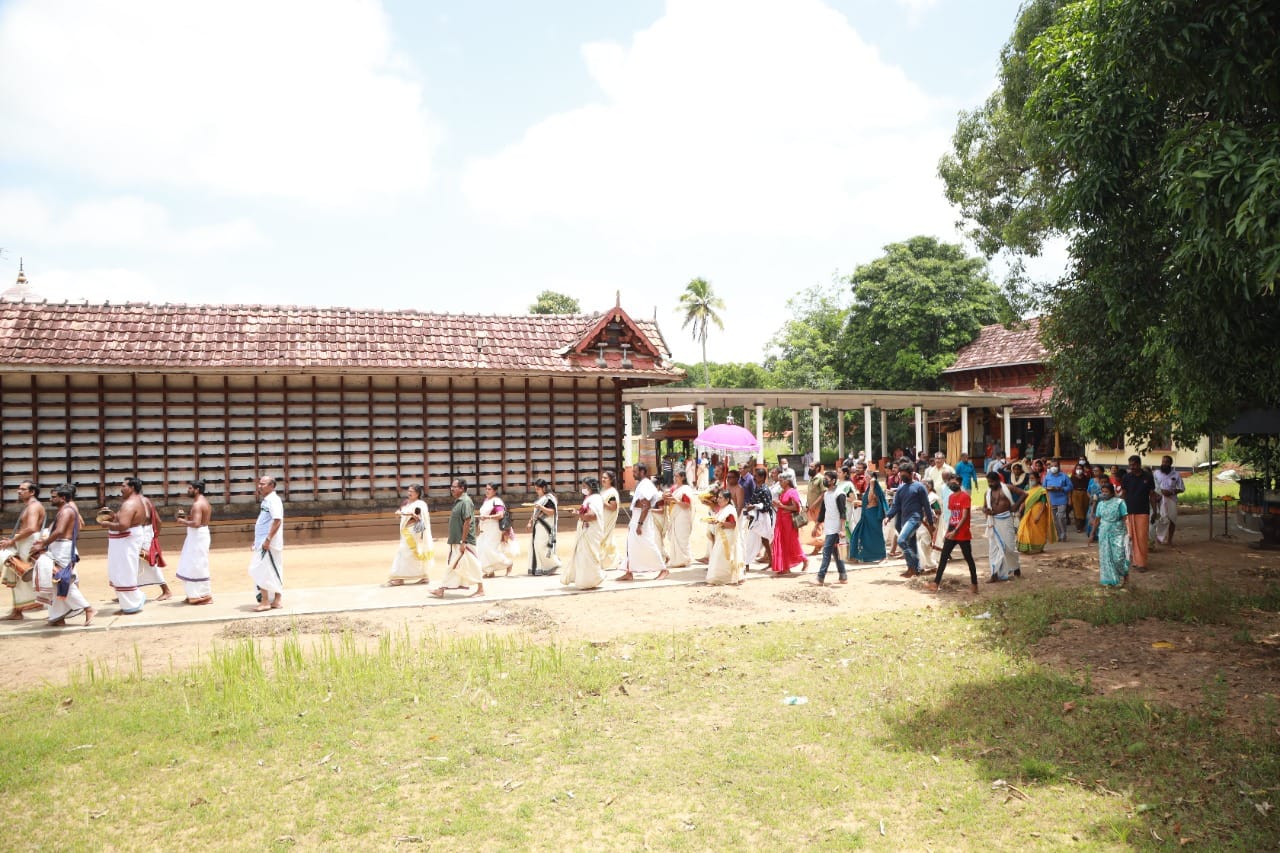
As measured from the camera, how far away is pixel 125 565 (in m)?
9.94

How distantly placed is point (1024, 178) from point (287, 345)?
17535mm

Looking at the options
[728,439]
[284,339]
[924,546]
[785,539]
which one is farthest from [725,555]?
[284,339]

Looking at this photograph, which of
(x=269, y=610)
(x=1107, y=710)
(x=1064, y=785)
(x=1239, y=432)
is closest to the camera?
(x=1064, y=785)

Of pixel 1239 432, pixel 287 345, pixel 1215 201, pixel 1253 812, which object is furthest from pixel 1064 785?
pixel 287 345

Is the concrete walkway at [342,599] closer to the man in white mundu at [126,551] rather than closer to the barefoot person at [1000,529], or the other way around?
the man in white mundu at [126,551]

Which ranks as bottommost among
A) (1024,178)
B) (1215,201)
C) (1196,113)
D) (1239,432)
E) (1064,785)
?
(1064,785)

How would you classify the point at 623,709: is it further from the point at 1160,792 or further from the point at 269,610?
the point at 269,610

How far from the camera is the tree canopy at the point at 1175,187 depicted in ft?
18.6

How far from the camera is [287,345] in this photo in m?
17.6

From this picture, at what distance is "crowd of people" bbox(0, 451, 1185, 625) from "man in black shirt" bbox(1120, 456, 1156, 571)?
0.06 feet

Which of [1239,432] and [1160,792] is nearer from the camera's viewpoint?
[1160,792]

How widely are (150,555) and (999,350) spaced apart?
32213 millimetres

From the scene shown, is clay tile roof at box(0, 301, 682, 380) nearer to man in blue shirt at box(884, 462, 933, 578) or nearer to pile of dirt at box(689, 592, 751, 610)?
man in blue shirt at box(884, 462, 933, 578)

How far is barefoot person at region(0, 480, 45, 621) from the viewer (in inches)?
371
